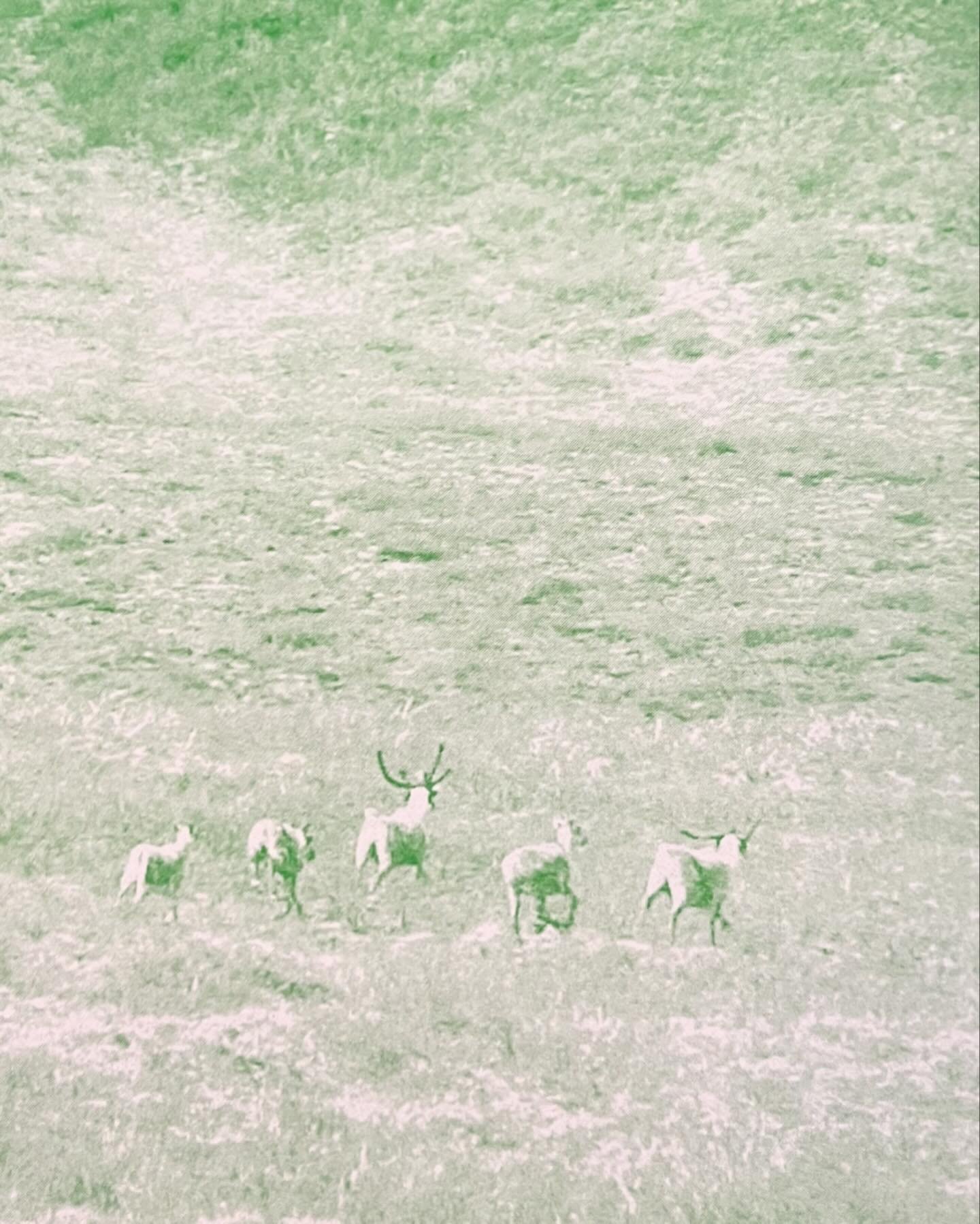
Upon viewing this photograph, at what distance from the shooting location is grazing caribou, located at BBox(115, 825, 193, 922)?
0.98 m

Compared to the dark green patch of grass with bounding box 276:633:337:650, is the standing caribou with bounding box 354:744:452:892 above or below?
below

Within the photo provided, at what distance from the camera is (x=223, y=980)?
979 mm

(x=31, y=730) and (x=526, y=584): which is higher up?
(x=526, y=584)

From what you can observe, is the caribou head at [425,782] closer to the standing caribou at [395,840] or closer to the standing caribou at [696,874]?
the standing caribou at [395,840]

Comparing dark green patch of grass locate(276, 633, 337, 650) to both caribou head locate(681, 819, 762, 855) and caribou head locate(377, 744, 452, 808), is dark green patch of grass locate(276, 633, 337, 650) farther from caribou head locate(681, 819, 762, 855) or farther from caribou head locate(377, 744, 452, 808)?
caribou head locate(681, 819, 762, 855)

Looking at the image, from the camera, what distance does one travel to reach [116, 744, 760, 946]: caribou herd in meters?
0.97

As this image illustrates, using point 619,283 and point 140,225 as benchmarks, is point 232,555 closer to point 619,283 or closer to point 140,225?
point 140,225

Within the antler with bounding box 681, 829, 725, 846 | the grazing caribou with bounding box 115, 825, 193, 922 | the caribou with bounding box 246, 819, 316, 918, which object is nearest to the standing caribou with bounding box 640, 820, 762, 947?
the antler with bounding box 681, 829, 725, 846

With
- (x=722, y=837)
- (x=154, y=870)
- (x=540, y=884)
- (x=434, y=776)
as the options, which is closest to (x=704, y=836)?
(x=722, y=837)

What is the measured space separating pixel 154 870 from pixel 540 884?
17.2 inches

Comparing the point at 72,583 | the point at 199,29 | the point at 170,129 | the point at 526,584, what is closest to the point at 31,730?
the point at 72,583

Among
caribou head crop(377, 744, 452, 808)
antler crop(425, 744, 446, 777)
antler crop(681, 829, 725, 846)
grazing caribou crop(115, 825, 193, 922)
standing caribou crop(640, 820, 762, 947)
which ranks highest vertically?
antler crop(425, 744, 446, 777)

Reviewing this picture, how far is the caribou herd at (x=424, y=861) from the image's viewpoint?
3.19 ft

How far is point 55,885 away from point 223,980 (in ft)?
0.73
